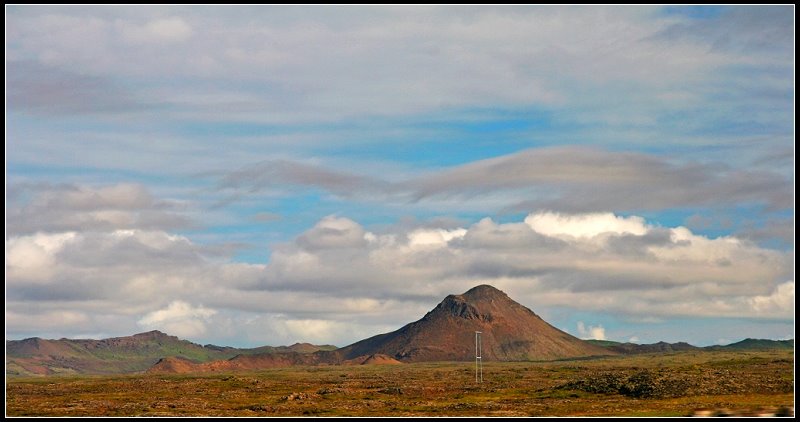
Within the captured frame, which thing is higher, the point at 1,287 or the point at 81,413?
the point at 1,287

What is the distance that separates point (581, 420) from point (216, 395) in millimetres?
81202

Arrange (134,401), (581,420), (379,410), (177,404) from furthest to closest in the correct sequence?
1. (134,401)
2. (177,404)
3. (379,410)
4. (581,420)

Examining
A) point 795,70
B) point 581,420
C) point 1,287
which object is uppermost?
point 795,70

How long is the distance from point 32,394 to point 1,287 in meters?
105

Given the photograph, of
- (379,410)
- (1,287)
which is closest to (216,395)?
(379,410)

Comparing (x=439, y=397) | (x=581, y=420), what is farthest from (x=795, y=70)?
(x=439, y=397)

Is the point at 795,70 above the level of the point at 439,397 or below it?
above

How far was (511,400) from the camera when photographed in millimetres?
127688

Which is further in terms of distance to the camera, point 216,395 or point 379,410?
point 216,395

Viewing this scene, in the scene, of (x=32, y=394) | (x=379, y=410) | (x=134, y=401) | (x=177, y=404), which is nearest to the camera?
(x=379, y=410)

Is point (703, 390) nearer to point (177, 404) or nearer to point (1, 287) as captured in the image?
point (177, 404)

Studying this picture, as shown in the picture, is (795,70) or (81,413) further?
(81,413)

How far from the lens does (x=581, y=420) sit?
85.5 meters

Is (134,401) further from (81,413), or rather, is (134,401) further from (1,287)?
(1,287)
